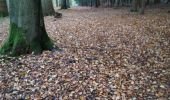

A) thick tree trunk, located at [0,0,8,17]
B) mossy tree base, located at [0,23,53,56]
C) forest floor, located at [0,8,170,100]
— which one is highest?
thick tree trunk, located at [0,0,8,17]

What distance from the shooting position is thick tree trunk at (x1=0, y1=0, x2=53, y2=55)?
29.9ft

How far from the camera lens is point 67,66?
327 inches

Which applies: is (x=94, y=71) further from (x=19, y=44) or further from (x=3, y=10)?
(x=3, y=10)

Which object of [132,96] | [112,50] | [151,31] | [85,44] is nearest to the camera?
[132,96]

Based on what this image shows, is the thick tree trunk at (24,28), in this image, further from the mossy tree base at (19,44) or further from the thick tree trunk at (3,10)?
the thick tree trunk at (3,10)

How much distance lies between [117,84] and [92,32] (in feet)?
24.0

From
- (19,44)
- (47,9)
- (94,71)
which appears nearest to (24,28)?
(19,44)

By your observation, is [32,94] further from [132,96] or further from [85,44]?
[85,44]

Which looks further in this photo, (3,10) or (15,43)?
(3,10)

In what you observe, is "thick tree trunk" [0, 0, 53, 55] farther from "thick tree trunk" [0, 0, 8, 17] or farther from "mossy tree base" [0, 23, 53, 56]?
"thick tree trunk" [0, 0, 8, 17]

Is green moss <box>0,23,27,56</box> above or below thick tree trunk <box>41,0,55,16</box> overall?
below

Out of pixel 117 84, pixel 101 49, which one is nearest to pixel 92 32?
pixel 101 49

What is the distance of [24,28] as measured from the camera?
9188 millimetres

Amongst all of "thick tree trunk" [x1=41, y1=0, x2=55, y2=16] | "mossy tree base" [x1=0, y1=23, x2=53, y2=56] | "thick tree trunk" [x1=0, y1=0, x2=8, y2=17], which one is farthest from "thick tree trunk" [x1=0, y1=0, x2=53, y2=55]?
"thick tree trunk" [x1=0, y1=0, x2=8, y2=17]
